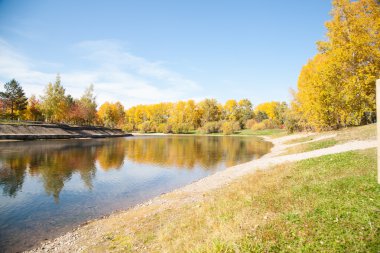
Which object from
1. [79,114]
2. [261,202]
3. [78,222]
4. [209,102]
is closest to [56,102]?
[79,114]

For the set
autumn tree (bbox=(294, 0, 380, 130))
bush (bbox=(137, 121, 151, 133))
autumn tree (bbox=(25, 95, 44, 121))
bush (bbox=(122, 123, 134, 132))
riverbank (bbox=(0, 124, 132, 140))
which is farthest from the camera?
bush (bbox=(122, 123, 134, 132))

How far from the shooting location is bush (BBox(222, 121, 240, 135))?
132 m

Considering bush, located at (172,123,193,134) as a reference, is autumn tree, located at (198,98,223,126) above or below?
above

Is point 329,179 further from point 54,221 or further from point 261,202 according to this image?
point 54,221

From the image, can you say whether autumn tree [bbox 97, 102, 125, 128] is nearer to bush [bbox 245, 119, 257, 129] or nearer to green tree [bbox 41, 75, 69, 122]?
green tree [bbox 41, 75, 69, 122]

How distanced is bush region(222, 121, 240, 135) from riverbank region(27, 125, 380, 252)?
11559 cm

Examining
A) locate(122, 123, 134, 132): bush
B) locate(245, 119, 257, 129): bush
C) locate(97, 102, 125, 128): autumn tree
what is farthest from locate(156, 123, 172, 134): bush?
locate(245, 119, 257, 129): bush

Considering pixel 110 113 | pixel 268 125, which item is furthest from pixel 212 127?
pixel 110 113

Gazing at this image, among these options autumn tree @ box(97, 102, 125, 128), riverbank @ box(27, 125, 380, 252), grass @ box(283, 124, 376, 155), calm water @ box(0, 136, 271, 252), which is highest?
autumn tree @ box(97, 102, 125, 128)

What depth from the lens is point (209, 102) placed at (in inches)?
6225

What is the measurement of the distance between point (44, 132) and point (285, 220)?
9174 cm

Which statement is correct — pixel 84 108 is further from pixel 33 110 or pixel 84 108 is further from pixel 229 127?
pixel 229 127

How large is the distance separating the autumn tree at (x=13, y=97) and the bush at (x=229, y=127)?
9407 cm

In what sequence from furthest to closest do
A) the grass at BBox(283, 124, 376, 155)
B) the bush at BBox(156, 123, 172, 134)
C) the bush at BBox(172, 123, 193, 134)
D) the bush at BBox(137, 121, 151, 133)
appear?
the bush at BBox(137, 121, 151, 133) < the bush at BBox(156, 123, 172, 134) < the bush at BBox(172, 123, 193, 134) < the grass at BBox(283, 124, 376, 155)
